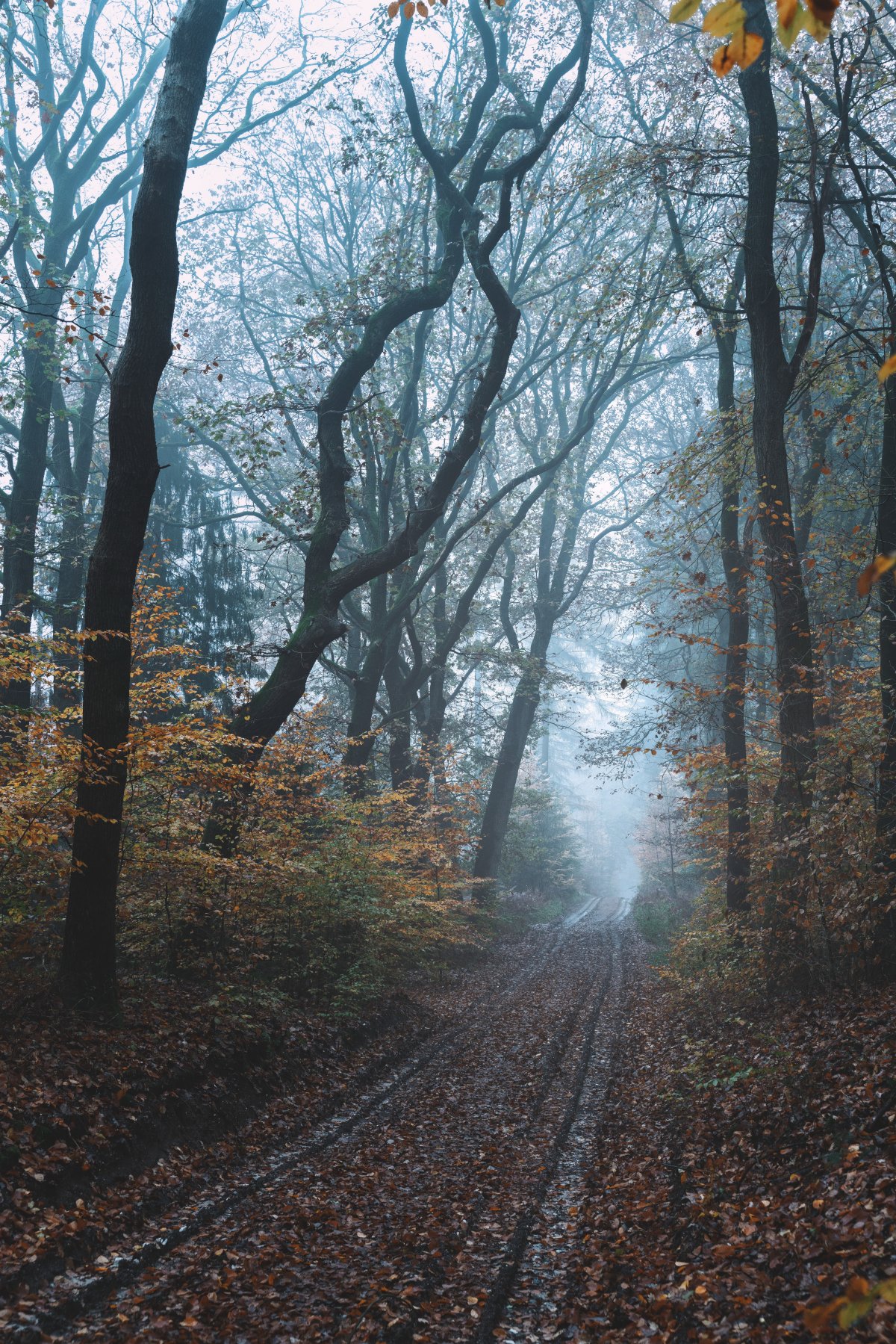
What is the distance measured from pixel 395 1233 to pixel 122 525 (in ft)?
18.3

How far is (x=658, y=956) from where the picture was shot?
57.5ft

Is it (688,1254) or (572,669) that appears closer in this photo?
(688,1254)

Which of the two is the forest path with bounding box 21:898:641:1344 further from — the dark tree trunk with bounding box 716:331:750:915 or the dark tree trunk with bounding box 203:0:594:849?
the dark tree trunk with bounding box 203:0:594:849

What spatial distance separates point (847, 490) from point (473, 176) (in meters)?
6.97

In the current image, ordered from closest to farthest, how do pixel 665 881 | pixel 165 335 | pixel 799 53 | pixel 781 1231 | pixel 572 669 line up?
pixel 781 1231, pixel 165 335, pixel 799 53, pixel 665 881, pixel 572 669

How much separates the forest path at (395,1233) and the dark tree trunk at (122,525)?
2.37m

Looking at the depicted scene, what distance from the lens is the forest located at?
461 cm

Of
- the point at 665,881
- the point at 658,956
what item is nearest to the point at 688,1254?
the point at 658,956

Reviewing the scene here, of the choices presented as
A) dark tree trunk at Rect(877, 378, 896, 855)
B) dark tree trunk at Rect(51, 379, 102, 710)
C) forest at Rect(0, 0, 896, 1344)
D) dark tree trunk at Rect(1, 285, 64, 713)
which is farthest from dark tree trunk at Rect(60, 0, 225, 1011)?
dark tree trunk at Rect(877, 378, 896, 855)

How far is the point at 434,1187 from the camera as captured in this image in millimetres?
5863

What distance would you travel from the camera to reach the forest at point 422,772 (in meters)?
4.61

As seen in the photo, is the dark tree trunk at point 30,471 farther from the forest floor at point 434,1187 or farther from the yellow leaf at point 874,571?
the yellow leaf at point 874,571

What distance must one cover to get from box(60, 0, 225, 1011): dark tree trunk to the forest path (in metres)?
2.37

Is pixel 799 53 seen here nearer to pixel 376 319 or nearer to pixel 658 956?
pixel 376 319
